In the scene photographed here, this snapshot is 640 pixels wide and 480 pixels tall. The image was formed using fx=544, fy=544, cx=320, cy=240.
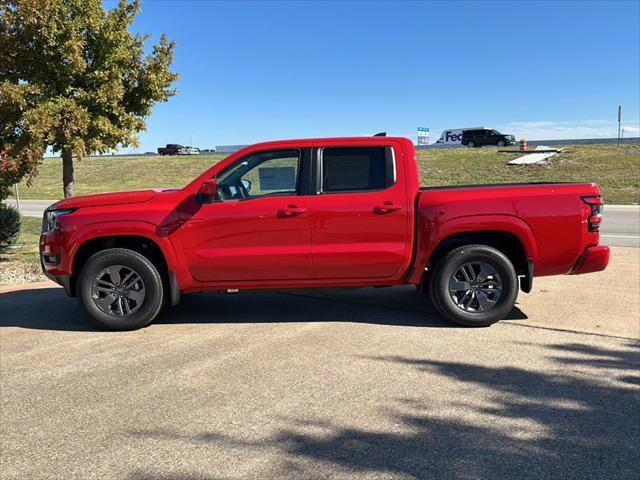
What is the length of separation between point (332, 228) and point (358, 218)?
0.27 m

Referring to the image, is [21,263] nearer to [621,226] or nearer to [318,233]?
[318,233]

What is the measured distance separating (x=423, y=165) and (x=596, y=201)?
29.0 m

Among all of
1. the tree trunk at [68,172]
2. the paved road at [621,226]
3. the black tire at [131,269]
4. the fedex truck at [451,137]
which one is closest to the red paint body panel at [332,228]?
the black tire at [131,269]

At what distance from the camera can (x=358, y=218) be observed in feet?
17.0

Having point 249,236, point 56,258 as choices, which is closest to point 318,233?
point 249,236

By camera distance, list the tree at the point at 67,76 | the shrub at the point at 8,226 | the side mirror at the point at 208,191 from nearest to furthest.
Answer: the side mirror at the point at 208,191, the tree at the point at 67,76, the shrub at the point at 8,226

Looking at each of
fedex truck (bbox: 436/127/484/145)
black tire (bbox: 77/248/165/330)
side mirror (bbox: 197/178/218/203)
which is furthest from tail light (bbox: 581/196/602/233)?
fedex truck (bbox: 436/127/484/145)

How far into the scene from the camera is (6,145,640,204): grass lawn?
26422mm

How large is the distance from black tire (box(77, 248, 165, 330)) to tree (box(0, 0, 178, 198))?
399 cm

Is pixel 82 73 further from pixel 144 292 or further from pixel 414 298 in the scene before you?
pixel 414 298

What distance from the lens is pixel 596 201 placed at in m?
5.17

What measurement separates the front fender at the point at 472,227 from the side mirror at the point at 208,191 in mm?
1976

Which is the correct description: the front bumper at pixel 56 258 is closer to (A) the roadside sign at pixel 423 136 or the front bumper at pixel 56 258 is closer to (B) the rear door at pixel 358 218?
(B) the rear door at pixel 358 218

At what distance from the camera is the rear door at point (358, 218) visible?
519cm
